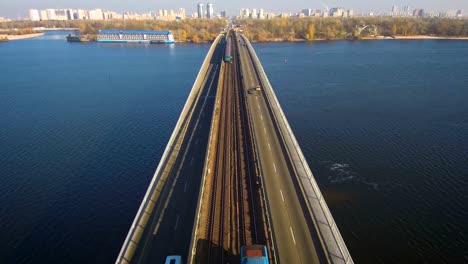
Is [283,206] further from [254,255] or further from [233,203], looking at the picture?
[254,255]

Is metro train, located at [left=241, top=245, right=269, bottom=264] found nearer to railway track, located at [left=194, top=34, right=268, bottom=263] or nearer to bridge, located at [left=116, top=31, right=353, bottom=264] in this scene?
bridge, located at [left=116, top=31, right=353, bottom=264]

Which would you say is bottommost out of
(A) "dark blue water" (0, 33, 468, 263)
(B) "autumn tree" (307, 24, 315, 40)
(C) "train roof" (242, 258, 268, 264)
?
(A) "dark blue water" (0, 33, 468, 263)

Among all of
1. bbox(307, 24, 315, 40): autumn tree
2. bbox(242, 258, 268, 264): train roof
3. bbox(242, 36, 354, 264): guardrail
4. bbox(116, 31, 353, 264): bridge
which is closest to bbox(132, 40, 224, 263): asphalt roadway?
bbox(116, 31, 353, 264): bridge

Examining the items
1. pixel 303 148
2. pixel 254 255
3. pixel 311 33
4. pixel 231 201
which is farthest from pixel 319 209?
pixel 311 33

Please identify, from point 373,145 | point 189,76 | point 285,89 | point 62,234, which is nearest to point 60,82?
point 189,76

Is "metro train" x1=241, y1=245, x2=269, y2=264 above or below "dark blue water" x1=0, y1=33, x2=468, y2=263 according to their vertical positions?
above

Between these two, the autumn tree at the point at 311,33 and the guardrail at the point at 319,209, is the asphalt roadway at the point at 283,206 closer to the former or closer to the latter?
the guardrail at the point at 319,209

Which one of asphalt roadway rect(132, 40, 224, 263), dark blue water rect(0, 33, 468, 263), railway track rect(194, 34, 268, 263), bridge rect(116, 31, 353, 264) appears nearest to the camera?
bridge rect(116, 31, 353, 264)
